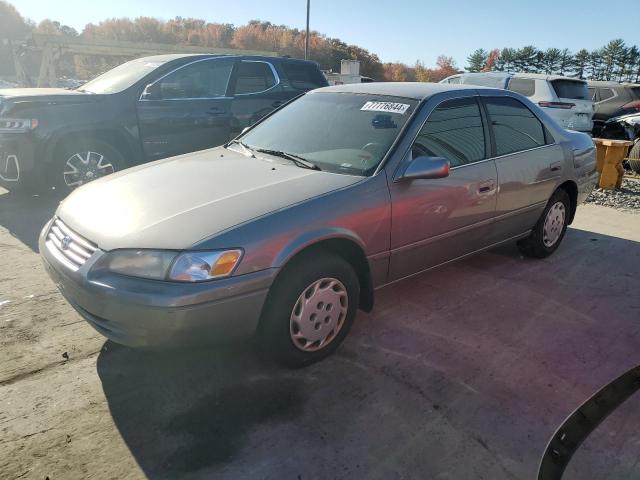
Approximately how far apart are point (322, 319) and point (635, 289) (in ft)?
9.76

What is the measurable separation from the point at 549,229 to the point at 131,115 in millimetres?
4782

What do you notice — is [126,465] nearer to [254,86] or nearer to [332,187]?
[332,187]

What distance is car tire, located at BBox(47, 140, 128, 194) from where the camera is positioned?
5.45 meters

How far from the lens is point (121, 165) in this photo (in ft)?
18.9

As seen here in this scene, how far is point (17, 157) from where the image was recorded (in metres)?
5.28

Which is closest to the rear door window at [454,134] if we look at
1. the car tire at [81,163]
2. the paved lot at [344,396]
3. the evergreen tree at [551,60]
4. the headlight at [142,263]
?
the paved lot at [344,396]

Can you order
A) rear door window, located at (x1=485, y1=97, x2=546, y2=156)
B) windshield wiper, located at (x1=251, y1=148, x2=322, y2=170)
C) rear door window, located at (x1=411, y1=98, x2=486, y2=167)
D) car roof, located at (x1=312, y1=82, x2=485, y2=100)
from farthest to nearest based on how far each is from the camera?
rear door window, located at (x1=485, y1=97, x2=546, y2=156) < car roof, located at (x1=312, y1=82, x2=485, y2=100) < rear door window, located at (x1=411, y1=98, x2=486, y2=167) < windshield wiper, located at (x1=251, y1=148, x2=322, y2=170)

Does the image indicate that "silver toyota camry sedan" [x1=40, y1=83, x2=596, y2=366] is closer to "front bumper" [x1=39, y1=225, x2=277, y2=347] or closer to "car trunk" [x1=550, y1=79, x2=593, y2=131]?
"front bumper" [x1=39, y1=225, x2=277, y2=347]

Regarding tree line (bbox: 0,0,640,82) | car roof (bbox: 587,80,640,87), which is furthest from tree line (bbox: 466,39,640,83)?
car roof (bbox: 587,80,640,87)

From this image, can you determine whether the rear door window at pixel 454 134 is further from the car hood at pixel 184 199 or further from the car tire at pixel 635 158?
the car tire at pixel 635 158

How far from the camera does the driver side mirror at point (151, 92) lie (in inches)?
227

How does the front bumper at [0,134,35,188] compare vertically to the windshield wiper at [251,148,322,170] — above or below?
below

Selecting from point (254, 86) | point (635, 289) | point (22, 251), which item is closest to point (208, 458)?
point (22, 251)

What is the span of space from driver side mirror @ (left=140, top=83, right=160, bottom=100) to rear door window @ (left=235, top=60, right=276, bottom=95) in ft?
3.47
